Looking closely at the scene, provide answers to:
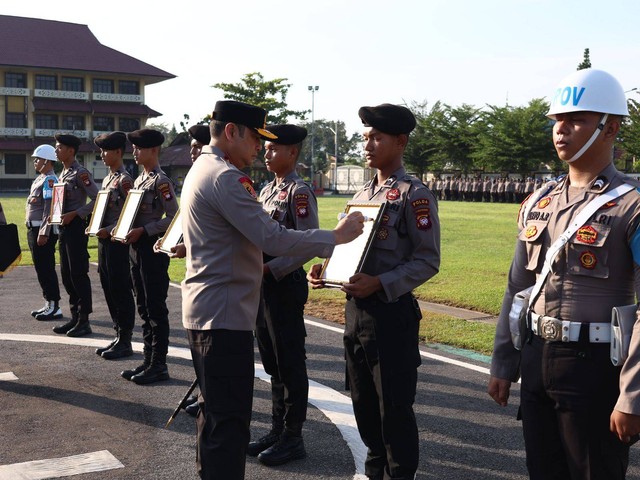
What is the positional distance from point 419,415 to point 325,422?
0.75m

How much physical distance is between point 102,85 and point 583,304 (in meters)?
76.8

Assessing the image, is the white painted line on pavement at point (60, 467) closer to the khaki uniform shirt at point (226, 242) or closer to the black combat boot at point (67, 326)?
the khaki uniform shirt at point (226, 242)

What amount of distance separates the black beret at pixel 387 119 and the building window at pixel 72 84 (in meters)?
74.1

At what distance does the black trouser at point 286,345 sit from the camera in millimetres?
5098

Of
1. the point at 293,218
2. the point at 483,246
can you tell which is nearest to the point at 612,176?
the point at 293,218

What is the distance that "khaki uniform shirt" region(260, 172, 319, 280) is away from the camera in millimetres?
5023

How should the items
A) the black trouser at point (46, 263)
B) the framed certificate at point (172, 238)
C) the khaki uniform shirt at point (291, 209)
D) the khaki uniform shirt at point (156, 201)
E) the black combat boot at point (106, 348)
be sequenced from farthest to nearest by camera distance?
1. the black trouser at point (46, 263)
2. the black combat boot at point (106, 348)
3. the khaki uniform shirt at point (156, 201)
4. the framed certificate at point (172, 238)
5. the khaki uniform shirt at point (291, 209)

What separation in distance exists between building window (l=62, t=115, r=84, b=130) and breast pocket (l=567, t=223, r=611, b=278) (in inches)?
2942

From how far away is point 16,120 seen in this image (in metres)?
71.3

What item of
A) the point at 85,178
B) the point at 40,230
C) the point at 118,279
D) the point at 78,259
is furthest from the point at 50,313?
the point at 118,279

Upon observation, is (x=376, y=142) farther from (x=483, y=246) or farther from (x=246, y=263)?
(x=483, y=246)

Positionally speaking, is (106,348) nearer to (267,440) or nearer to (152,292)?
(152,292)

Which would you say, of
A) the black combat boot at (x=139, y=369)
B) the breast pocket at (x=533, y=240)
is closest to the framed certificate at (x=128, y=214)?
the black combat boot at (x=139, y=369)

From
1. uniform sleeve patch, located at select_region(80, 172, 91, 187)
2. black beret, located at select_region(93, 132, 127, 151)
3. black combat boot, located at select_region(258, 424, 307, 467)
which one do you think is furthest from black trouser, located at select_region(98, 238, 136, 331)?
black combat boot, located at select_region(258, 424, 307, 467)
